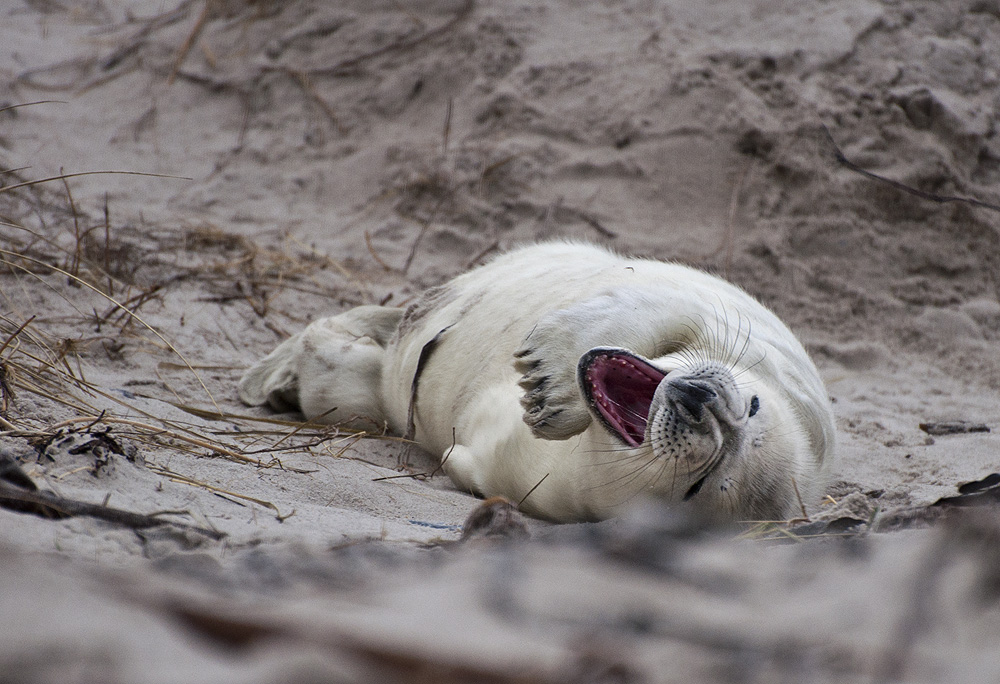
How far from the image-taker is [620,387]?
2.44 meters

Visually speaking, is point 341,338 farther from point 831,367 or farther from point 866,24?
point 866,24

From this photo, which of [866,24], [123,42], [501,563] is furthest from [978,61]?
[123,42]

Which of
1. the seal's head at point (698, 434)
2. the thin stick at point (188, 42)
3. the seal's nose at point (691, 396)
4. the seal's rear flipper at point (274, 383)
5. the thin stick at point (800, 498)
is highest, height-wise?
the thin stick at point (188, 42)

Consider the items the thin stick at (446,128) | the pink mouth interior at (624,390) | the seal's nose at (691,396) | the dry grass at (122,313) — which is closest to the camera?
the seal's nose at (691,396)

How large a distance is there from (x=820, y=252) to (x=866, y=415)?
1.41 m

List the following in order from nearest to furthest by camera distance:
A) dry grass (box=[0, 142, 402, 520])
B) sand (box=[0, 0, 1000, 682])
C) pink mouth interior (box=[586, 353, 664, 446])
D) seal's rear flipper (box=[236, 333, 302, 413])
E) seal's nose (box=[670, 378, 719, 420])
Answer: sand (box=[0, 0, 1000, 682]) < seal's nose (box=[670, 378, 719, 420]) < pink mouth interior (box=[586, 353, 664, 446]) < dry grass (box=[0, 142, 402, 520]) < seal's rear flipper (box=[236, 333, 302, 413])

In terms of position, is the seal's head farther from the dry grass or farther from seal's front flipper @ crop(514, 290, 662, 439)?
the dry grass

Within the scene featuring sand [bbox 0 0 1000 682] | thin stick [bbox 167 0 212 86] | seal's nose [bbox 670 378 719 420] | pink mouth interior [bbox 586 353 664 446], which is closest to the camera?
sand [bbox 0 0 1000 682]

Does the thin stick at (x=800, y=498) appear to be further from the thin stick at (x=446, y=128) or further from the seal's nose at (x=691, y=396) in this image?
the thin stick at (x=446, y=128)

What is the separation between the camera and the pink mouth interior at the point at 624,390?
227 cm

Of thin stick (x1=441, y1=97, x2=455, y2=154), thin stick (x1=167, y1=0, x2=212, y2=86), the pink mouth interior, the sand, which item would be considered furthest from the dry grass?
thin stick (x1=167, y1=0, x2=212, y2=86)

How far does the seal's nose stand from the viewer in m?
2.15

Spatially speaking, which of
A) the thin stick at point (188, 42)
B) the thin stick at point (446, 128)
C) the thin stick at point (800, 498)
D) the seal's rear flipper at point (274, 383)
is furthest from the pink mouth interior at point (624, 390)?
the thin stick at point (188, 42)

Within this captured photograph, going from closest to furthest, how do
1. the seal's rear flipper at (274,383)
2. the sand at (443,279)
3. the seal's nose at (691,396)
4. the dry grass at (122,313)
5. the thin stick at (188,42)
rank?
the sand at (443,279) → the seal's nose at (691,396) → the dry grass at (122,313) → the seal's rear flipper at (274,383) → the thin stick at (188,42)
